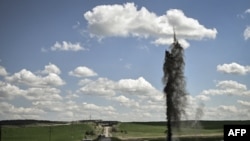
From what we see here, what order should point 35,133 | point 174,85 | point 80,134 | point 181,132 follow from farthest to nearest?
point 35,133, point 80,134, point 181,132, point 174,85

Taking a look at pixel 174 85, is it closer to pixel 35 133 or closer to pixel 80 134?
pixel 80 134

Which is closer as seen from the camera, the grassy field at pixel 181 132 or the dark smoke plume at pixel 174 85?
the dark smoke plume at pixel 174 85

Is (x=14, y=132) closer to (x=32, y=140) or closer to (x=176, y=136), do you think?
(x=32, y=140)

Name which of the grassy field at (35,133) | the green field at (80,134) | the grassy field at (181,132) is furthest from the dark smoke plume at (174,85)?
the grassy field at (35,133)

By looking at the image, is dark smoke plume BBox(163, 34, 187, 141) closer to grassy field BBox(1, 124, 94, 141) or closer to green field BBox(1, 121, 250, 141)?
green field BBox(1, 121, 250, 141)

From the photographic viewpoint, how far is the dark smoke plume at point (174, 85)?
73.2 meters

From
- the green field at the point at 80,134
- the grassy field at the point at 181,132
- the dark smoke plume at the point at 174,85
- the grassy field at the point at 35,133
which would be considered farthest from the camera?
the grassy field at the point at 35,133

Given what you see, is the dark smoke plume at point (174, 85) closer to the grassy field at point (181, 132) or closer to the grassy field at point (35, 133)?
the grassy field at point (181, 132)

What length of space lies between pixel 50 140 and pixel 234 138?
8945 centimetres

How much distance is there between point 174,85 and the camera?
75.5 m

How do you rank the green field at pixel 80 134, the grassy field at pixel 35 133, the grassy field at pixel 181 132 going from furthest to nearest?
1. the grassy field at pixel 35 133
2. the green field at pixel 80 134
3. the grassy field at pixel 181 132

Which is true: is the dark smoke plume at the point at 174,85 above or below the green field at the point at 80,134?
above

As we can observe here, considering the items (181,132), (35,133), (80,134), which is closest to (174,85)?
(181,132)

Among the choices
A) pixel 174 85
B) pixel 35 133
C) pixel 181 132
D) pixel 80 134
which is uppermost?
pixel 174 85
